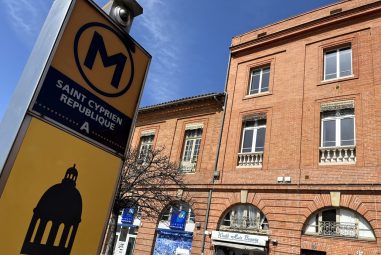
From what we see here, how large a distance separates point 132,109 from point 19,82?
980mm

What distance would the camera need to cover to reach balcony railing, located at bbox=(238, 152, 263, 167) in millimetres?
15667

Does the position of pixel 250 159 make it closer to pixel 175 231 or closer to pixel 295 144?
pixel 295 144

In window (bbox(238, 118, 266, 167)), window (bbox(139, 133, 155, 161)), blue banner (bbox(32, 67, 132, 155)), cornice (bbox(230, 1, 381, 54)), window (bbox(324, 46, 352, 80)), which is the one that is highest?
cornice (bbox(230, 1, 381, 54))

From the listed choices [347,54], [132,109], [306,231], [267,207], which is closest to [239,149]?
[267,207]

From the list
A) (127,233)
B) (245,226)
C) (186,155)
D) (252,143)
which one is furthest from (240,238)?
(127,233)

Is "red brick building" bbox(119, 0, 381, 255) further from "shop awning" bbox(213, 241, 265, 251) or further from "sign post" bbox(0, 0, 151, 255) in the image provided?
"sign post" bbox(0, 0, 151, 255)

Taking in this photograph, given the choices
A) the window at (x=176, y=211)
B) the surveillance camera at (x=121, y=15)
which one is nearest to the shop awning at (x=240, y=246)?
the window at (x=176, y=211)

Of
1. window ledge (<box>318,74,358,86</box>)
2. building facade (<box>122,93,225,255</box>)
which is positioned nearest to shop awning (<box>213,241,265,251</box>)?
building facade (<box>122,93,225,255</box>)

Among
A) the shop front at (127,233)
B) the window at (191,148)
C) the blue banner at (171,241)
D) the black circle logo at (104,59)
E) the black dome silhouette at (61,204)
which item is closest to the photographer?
the black dome silhouette at (61,204)

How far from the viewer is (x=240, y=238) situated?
47.4ft

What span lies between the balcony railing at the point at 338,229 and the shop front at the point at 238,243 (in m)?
2.17

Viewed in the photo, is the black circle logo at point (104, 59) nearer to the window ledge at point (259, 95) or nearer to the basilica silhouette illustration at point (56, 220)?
the basilica silhouette illustration at point (56, 220)

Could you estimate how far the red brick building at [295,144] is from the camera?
41.5ft

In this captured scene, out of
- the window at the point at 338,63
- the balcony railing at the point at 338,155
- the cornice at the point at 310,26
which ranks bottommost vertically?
the balcony railing at the point at 338,155
